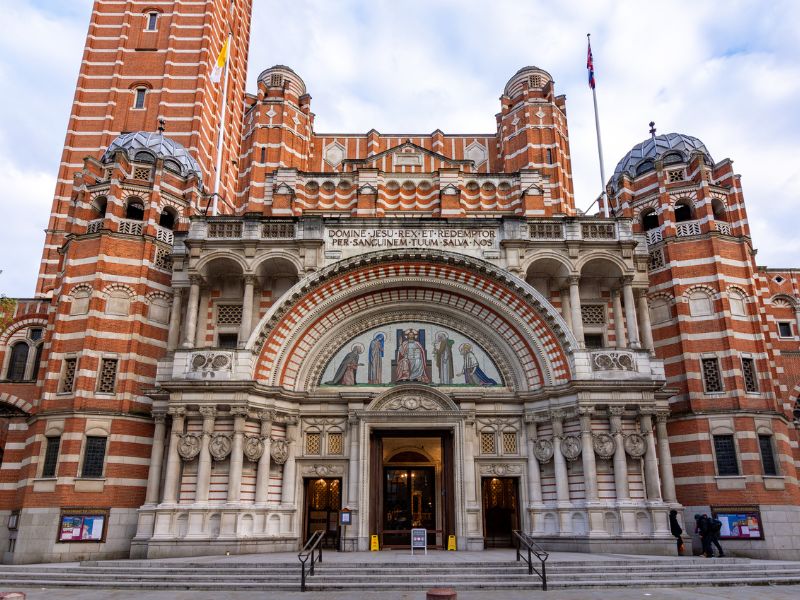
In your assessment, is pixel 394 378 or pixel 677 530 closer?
pixel 677 530

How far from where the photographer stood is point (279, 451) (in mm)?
21781

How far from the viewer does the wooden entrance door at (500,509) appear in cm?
2233

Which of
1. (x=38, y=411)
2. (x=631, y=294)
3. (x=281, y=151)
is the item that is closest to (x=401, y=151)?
(x=281, y=151)

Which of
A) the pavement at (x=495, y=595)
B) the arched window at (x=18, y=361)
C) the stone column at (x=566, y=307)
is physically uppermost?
the stone column at (x=566, y=307)

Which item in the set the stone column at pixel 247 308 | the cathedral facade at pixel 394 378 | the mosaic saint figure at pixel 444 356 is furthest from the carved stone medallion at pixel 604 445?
the stone column at pixel 247 308

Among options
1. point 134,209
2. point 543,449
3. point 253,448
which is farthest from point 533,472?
point 134,209

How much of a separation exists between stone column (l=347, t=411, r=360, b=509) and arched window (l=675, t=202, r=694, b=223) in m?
16.5

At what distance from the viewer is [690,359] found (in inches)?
917

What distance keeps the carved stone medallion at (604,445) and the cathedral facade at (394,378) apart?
0.16ft

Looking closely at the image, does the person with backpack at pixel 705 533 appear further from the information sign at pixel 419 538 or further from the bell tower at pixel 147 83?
the bell tower at pixel 147 83

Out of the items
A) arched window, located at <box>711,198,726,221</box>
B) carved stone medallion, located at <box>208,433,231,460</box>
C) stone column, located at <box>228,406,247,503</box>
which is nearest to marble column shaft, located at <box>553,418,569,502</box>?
stone column, located at <box>228,406,247,503</box>

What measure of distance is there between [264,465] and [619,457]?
1232cm

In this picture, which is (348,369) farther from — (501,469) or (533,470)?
(533,470)

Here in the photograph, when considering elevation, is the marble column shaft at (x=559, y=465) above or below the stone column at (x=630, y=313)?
below
